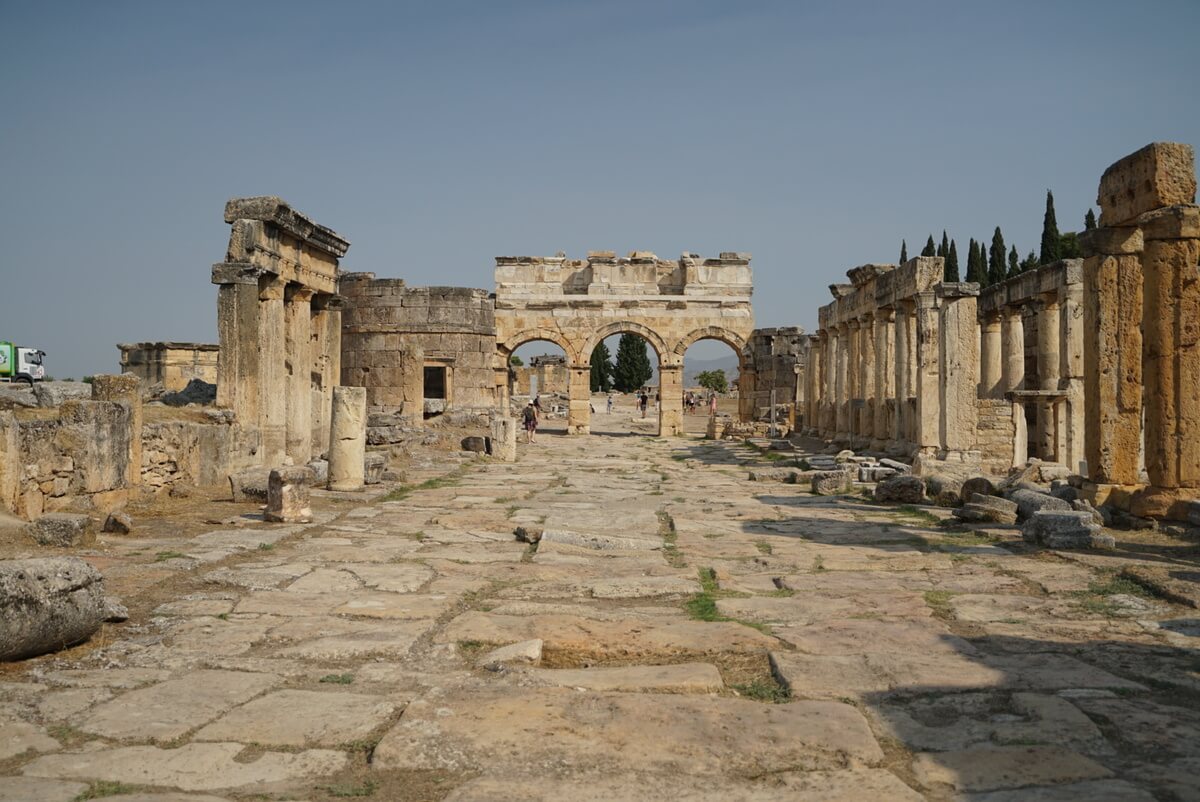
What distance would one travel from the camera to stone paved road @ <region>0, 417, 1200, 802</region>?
3432 mm

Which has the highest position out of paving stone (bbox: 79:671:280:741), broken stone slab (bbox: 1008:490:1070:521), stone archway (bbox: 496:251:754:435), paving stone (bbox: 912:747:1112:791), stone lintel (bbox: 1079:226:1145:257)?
stone archway (bbox: 496:251:754:435)

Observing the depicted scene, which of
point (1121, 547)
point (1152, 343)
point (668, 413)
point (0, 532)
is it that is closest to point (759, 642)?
point (1121, 547)

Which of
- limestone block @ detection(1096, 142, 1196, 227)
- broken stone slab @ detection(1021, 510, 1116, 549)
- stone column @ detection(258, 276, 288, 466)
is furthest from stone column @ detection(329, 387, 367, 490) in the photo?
limestone block @ detection(1096, 142, 1196, 227)

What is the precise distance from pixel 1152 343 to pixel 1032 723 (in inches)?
267

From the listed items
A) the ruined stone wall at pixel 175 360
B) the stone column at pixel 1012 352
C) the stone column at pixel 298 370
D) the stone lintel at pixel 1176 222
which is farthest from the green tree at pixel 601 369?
the stone lintel at pixel 1176 222

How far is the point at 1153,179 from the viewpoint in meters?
9.36

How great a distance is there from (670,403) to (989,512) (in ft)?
75.1

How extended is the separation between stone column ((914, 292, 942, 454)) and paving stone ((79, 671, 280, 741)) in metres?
14.6

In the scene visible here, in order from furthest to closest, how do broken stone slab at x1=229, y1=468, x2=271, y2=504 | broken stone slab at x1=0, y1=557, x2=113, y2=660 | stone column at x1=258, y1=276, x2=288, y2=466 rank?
stone column at x1=258, y1=276, x2=288, y2=466 < broken stone slab at x1=229, y1=468, x2=271, y2=504 < broken stone slab at x1=0, y1=557, x2=113, y2=660

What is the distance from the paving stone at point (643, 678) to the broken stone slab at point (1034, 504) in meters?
5.77

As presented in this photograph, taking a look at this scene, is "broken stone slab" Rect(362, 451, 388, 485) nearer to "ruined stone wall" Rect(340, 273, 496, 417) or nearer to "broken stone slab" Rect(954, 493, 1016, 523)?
"broken stone slab" Rect(954, 493, 1016, 523)

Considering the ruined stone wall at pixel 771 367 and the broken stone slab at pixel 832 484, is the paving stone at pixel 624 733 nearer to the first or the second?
the broken stone slab at pixel 832 484

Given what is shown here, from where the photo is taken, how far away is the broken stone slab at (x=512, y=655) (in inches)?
190

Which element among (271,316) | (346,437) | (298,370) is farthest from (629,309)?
(346,437)
